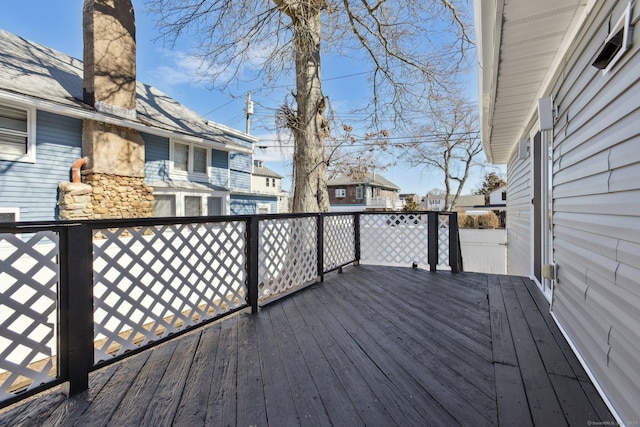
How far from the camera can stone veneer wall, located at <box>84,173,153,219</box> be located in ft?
23.5

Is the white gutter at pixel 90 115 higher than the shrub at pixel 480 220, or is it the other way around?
the white gutter at pixel 90 115

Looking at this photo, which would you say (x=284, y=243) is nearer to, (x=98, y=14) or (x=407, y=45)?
(x=407, y=45)

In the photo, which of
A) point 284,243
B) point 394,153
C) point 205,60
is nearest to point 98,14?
point 205,60

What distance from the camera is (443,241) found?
491 centimetres

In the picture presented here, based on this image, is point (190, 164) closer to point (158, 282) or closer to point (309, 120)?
point (309, 120)

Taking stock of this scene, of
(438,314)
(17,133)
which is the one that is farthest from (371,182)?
(438,314)

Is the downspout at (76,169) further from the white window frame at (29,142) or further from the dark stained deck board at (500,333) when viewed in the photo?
the dark stained deck board at (500,333)

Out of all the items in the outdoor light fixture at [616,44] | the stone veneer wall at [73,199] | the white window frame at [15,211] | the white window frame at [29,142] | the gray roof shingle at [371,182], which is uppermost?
the gray roof shingle at [371,182]

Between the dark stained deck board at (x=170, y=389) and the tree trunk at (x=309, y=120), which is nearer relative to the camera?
the dark stained deck board at (x=170, y=389)

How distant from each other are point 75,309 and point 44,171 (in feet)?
22.8

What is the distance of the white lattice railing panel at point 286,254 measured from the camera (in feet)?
11.3

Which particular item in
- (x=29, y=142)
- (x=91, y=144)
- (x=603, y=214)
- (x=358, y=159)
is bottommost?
(x=603, y=214)

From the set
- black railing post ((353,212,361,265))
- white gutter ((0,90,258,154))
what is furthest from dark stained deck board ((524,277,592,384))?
→ white gutter ((0,90,258,154))

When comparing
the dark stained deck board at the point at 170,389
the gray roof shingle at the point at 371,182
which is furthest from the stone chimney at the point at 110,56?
the gray roof shingle at the point at 371,182
